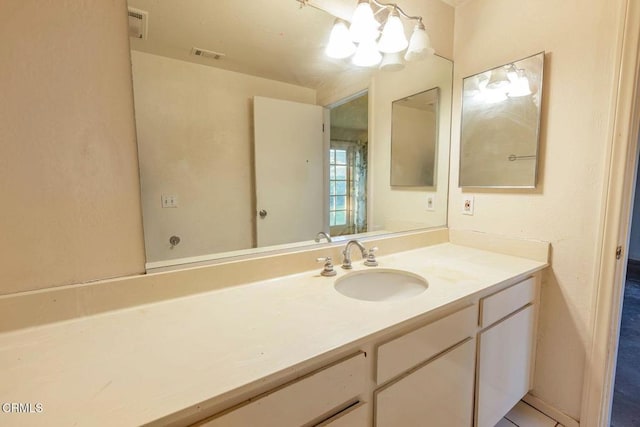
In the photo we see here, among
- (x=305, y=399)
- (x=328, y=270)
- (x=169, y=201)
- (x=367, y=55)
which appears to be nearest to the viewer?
(x=305, y=399)

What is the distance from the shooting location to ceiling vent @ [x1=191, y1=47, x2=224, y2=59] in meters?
1.09

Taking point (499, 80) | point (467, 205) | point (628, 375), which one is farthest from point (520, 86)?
point (628, 375)

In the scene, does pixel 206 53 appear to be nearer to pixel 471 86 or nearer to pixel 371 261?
pixel 371 261

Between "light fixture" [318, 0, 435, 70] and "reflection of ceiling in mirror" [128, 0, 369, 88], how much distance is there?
0.09m

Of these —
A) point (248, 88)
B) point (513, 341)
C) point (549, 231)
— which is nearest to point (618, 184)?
point (549, 231)

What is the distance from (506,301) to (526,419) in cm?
72

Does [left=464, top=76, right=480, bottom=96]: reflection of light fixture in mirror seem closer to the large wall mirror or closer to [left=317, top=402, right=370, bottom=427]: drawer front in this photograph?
the large wall mirror

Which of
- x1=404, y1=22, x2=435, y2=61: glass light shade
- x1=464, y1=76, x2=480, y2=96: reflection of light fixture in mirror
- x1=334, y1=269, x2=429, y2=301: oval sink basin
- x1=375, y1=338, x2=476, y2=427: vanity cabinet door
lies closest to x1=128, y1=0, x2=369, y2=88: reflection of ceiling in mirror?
x1=404, y1=22, x2=435, y2=61: glass light shade

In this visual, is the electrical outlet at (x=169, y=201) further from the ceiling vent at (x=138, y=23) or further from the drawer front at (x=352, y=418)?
the drawer front at (x=352, y=418)

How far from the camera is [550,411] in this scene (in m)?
1.34

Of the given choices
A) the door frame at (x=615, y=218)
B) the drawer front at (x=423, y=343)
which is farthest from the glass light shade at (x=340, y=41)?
the drawer front at (x=423, y=343)

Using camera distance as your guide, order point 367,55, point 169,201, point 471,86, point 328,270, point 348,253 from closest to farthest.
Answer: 1. point 169,201
2. point 328,270
3. point 348,253
4. point 367,55
5. point 471,86

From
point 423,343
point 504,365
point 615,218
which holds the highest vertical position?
point 615,218

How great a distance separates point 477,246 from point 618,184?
2.11 feet
